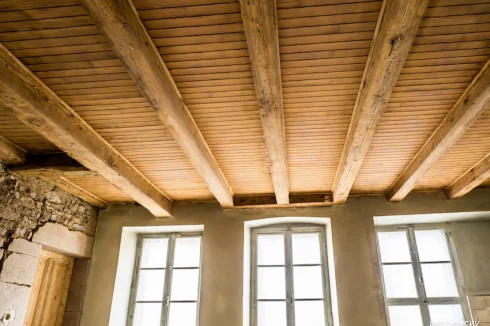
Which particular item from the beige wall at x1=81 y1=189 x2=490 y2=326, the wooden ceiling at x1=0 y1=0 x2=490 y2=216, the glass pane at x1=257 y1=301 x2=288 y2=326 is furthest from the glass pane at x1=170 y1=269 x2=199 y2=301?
the wooden ceiling at x1=0 y1=0 x2=490 y2=216

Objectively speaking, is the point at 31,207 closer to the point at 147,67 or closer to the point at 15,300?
the point at 15,300

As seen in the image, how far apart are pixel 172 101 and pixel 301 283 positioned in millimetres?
3172

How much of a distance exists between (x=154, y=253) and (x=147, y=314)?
805 mm

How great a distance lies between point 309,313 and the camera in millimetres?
4449

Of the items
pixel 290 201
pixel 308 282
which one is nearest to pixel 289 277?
pixel 308 282

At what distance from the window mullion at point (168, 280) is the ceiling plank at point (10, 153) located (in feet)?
7.38

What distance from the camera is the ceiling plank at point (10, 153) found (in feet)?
10.8

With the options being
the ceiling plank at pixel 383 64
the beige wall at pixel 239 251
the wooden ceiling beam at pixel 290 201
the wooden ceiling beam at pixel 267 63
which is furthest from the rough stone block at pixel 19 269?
the ceiling plank at pixel 383 64

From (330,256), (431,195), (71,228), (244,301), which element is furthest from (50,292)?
(431,195)

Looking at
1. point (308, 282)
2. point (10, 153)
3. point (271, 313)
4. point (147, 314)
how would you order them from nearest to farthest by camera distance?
point (10, 153) < point (271, 313) < point (308, 282) < point (147, 314)

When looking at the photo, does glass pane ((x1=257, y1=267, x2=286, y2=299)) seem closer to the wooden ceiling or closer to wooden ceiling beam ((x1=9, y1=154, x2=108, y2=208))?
the wooden ceiling

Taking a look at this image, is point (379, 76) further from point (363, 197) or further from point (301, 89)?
point (363, 197)

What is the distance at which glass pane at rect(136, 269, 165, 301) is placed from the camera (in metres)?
4.81

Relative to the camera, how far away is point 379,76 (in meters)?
2.21
